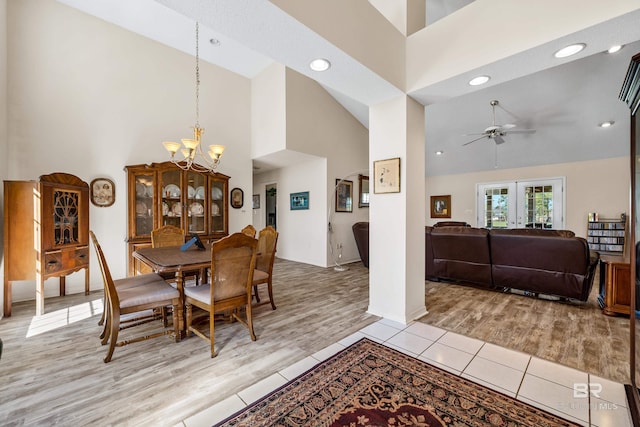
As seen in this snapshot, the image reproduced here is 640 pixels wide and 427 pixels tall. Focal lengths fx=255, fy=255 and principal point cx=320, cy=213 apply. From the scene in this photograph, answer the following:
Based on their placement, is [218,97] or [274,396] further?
[218,97]

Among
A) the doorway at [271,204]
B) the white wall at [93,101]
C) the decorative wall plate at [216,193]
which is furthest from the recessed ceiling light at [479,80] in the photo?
the doorway at [271,204]

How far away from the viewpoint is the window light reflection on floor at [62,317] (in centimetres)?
253

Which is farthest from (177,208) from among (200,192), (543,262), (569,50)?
(543,262)

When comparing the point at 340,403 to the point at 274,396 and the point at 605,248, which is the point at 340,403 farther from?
the point at 605,248

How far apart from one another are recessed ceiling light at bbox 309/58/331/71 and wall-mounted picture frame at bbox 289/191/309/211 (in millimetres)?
3776

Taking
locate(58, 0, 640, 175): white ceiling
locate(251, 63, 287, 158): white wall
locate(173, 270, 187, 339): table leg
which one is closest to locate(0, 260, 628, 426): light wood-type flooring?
locate(173, 270, 187, 339): table leg

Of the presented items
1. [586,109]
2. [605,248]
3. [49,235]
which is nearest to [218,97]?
[49,235]

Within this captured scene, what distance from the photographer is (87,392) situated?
1.66 m

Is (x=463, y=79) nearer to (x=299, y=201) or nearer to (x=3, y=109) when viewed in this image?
(x=299, y=201)

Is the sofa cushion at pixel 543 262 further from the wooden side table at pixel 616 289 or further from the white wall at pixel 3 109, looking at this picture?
the white wall at pixel 3 109

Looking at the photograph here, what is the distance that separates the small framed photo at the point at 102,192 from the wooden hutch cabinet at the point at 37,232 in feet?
1.94

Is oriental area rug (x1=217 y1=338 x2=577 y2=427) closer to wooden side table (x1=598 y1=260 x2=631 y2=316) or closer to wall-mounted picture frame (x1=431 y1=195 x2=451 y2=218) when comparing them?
wooden side table (x1=598 y1=260 x2=631 y2=316)

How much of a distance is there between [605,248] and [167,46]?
962cm

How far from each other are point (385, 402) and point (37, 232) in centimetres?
391
